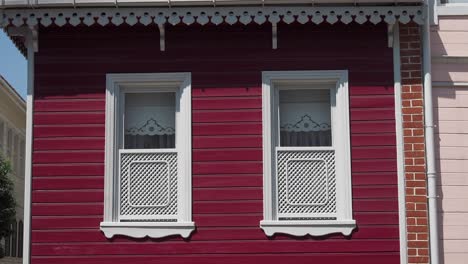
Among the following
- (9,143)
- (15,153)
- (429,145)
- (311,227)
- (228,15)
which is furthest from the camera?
(15,153)

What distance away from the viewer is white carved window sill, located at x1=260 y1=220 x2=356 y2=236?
11.1 m

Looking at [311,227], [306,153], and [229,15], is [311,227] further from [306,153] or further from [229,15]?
[229,15]

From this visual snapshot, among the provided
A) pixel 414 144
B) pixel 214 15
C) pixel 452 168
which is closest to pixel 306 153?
pixel 414 144

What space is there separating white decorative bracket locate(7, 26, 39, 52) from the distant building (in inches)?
740

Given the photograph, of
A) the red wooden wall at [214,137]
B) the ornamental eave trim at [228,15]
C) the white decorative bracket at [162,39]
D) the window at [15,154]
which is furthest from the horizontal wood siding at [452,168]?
the window at [15,154]

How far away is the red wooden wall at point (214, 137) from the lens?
36.6 ft

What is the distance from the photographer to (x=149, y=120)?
11703 millimetres

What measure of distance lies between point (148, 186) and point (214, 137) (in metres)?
1.06

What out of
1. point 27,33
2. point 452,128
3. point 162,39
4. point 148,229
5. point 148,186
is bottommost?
point 148,229

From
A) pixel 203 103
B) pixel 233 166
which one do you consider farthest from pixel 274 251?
pixel 203 103

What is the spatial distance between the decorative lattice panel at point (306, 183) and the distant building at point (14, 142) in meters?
20.4

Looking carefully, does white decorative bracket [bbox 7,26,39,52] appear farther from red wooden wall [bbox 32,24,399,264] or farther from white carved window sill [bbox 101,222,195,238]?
white carved window sill [bbox 101,222,195,238]

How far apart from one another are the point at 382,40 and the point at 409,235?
8.41 ft

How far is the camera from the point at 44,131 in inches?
452
